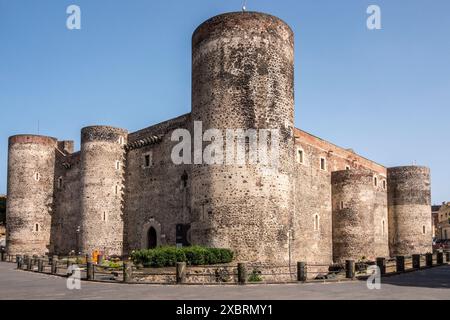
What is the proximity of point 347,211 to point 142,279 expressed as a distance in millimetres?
19784

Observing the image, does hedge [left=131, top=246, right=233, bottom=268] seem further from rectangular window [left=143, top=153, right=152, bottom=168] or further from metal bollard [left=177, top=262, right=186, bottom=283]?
rectangular window [left=143, top=153, right=152, bottom=168]

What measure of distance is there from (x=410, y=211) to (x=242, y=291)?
3427cm

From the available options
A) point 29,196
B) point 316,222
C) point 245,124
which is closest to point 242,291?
point 245,124

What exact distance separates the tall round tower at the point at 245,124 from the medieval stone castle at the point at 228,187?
0.05 metres

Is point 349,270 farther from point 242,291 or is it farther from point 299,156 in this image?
point 299,156

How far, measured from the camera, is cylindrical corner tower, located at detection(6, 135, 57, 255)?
42.8 meters

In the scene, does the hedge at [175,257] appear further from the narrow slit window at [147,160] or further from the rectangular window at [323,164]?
the rectangular window at [323,164]

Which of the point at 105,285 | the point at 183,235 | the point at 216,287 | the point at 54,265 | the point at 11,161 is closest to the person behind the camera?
the point at 216,287

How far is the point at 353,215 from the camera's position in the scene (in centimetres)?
3638

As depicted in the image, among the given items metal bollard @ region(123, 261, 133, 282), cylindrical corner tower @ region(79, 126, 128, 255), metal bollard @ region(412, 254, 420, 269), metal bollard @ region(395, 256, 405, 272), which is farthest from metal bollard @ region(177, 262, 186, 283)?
cylindrical corner tower @ region(79, 126, 128, 255)

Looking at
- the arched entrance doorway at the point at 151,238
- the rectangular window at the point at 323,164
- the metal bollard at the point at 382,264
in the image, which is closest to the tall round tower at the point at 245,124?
the metal bollard at the point at 382,264
